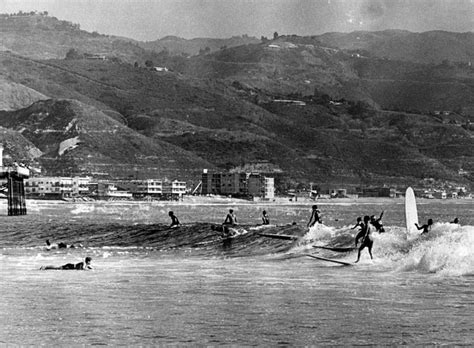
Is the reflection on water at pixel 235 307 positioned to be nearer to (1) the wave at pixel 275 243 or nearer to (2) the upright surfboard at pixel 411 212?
(1) the wave at pixel 275 243

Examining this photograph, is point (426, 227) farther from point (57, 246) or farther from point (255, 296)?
point (57, 246)

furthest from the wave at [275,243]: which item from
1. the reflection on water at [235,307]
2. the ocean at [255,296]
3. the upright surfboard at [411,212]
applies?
the reflection on water at [235,307]

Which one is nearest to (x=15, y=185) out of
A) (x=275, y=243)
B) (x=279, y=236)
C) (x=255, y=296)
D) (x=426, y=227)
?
(x=279, y=236)

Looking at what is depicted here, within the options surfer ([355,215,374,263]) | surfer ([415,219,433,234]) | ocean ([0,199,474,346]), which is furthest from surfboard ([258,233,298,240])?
surfer ([355,215,374,263])

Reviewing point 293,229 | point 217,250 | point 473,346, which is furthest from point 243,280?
point 293,229

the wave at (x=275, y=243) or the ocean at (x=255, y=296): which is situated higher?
the wave at (x=275, y=243)

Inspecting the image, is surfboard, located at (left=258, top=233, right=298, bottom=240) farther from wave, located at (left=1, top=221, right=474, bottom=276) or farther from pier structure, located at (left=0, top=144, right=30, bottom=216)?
pier structure, located at (left=0, top=144, right=30, bottom=216)

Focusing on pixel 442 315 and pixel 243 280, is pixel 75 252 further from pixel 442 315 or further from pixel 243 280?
pixel 442 315
